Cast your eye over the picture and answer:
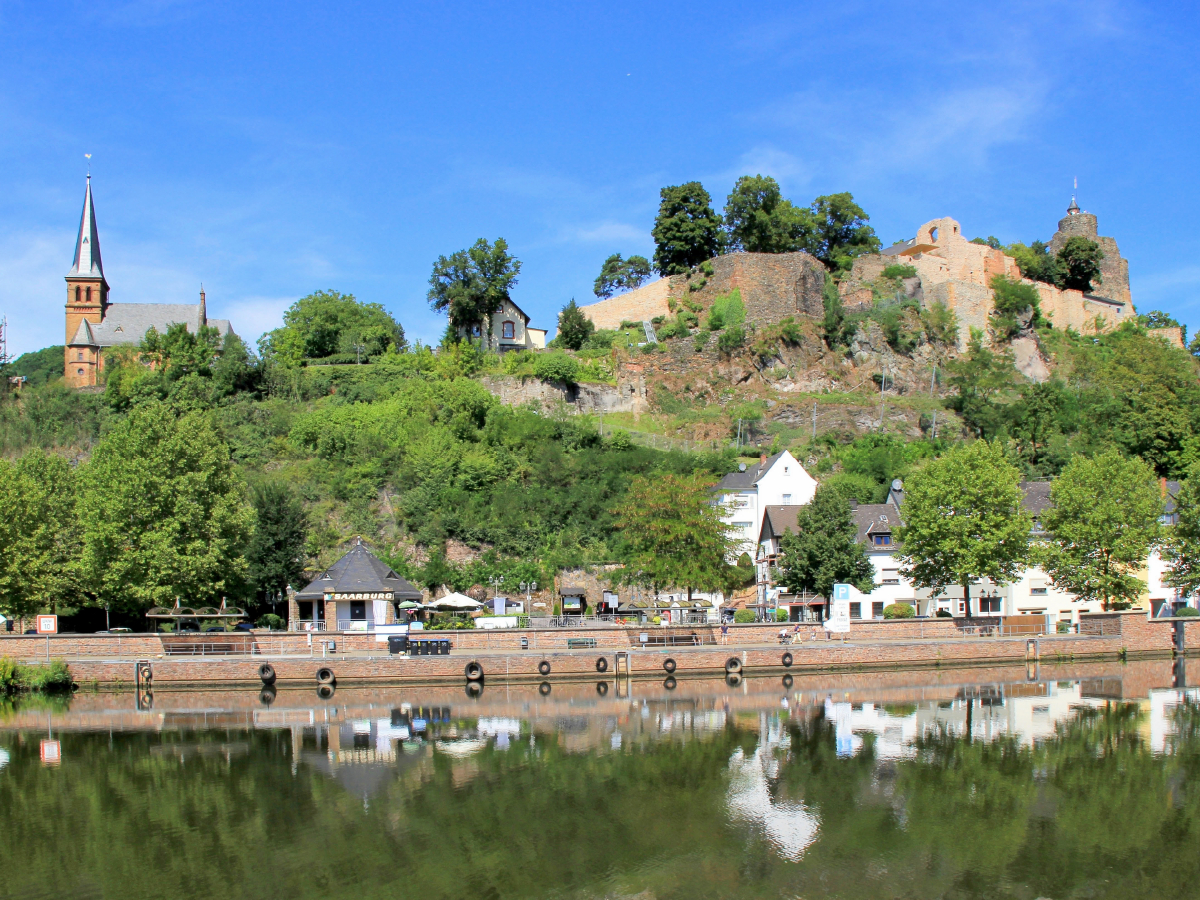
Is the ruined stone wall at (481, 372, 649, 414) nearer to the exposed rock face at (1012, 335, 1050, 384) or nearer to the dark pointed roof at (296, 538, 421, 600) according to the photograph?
the dark pointed roof at (296, 538, 421, 600)

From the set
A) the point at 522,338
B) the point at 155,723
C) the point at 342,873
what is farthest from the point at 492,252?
the point at 342,873

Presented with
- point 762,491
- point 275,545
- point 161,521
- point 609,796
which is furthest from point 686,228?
point 609,796

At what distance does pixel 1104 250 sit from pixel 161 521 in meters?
78.8

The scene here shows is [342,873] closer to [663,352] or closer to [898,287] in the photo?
[663,352]

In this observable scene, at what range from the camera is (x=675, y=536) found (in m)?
44.4

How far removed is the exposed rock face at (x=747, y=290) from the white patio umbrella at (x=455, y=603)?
31.1 metres

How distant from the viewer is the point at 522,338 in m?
66.9

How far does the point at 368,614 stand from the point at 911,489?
74.7 ft

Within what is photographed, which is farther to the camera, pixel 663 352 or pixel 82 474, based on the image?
pixel 663 352

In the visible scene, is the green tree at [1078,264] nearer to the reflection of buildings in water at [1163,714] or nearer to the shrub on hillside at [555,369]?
the shrub on hillside at [555,369]

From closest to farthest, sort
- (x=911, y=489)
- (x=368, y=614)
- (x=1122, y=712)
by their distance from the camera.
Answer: (x=1122, y=712), (x=368, y=614), (x=911, y=489)

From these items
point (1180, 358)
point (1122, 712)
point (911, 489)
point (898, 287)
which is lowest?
point (1122, 712)

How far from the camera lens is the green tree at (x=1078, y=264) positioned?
3310 inches

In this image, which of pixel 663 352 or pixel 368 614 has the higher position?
pixel 663 352
